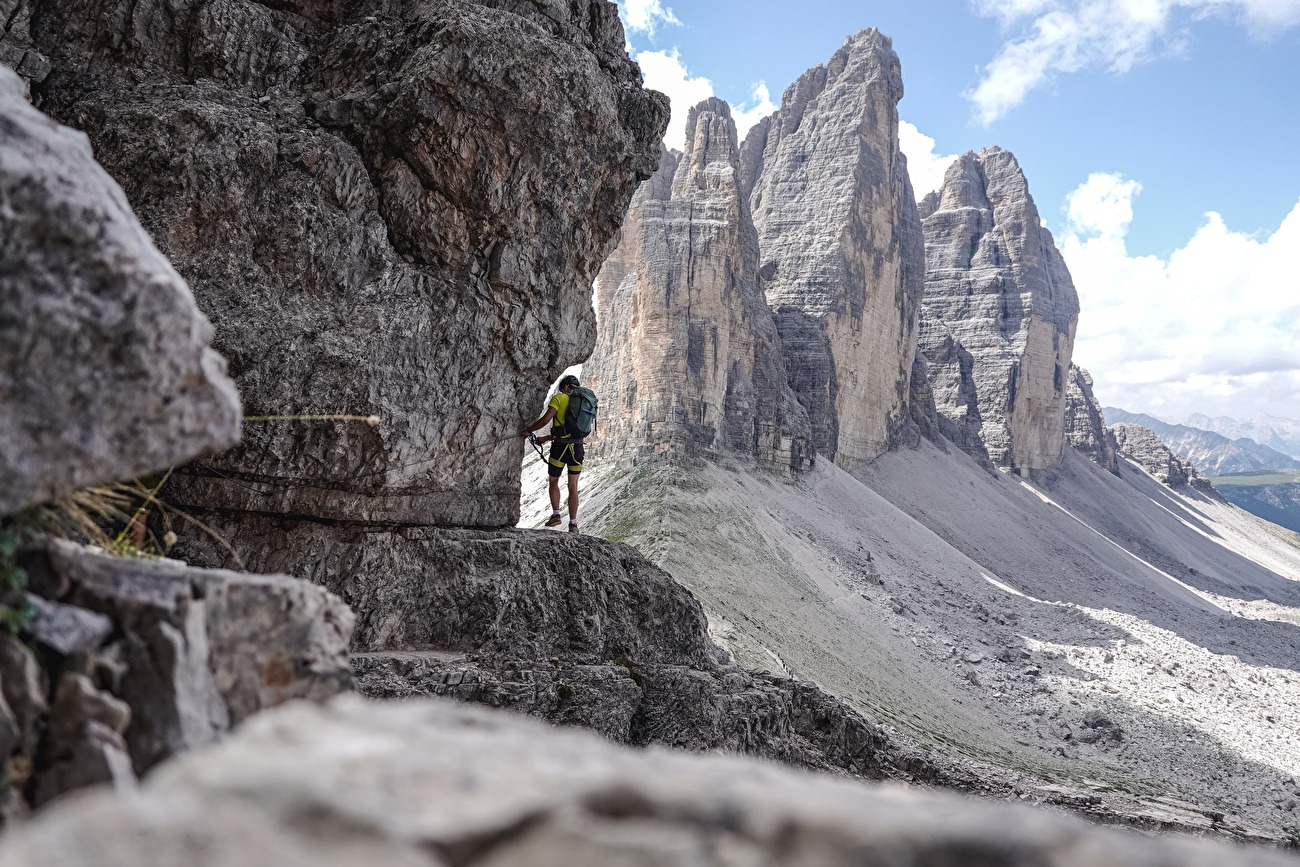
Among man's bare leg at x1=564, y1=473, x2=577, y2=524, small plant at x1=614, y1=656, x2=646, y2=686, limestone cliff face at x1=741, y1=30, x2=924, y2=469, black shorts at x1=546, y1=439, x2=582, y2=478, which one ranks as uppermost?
limestone cliff face at x1=741, y1=30, x2=924, y2=469

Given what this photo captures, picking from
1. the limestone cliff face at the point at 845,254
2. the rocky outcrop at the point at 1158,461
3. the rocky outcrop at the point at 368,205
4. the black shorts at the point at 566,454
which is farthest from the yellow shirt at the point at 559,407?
the rocky outcrop at the point at 1158,461

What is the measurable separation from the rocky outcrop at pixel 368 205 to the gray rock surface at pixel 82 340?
5519 millimetres

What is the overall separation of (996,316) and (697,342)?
45.8 meters

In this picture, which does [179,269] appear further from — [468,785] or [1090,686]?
[1090,686]

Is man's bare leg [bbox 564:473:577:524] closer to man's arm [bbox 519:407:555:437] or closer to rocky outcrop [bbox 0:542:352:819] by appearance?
man's arm [bbox 519:407:555:437]

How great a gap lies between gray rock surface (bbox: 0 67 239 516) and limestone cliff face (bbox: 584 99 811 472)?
30.8 m

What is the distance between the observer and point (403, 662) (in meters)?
8.41

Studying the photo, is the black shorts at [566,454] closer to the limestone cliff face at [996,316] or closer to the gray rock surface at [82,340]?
the gray rock surface at [82,340]

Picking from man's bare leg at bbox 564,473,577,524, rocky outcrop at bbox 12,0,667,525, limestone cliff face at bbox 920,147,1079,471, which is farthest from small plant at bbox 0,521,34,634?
limestone cliff face at bbox 920,147,1079,471

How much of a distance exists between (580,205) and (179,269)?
4.99 meters

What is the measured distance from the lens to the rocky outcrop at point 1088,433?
272ft

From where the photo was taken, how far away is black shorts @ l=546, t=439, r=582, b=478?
1209 centimetres

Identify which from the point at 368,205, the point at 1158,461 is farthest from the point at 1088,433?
the point at 368,205

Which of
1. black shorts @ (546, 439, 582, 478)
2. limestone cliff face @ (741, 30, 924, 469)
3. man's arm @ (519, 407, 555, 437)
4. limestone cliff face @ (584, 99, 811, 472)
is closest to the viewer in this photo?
man's arm @ (519, 407, 555, 437)
